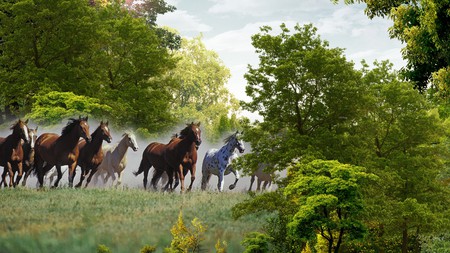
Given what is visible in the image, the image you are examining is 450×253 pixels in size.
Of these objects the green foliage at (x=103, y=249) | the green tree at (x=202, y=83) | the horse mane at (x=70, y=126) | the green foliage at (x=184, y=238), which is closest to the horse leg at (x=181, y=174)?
the green foliage at (x=184, y=238)

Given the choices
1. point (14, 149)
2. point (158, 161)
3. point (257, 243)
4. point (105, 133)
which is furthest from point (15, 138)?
point (257, 243)

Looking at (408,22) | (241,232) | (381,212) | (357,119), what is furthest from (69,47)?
(408,22)

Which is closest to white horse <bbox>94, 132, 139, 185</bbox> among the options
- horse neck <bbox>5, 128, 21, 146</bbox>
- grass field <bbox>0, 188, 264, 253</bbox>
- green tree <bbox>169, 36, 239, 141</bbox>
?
grass field <bbox>0, 188, 264, 253</bbox>

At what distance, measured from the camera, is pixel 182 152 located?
28.7 meters

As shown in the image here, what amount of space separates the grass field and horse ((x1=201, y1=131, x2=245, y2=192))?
1.66m

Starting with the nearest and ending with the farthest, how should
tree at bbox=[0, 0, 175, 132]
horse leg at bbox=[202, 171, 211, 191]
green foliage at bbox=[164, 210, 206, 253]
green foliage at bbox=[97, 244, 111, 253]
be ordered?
green foliage at bbox=[164, 210, 206, 253]
green foliage at bbox=[97, 244, 111, 253]
horse leg at bbox=[202, 171, 211, 191]
tree at bbox=[0, 0, 175, 132]

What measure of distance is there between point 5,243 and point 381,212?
15487mm

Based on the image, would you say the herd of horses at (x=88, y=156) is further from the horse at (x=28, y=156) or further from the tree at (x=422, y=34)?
the tree at (x=422, y=34)

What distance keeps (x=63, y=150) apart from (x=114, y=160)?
2.48m

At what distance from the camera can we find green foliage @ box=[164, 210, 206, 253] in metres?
22.0

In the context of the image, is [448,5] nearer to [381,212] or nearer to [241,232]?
[381,212]

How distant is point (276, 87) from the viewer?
74.6 feet

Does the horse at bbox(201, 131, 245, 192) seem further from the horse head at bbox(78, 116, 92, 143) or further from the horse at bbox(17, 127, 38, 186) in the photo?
the horse at bbox(17, 127, 38, 186)

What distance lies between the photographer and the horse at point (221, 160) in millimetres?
29141
